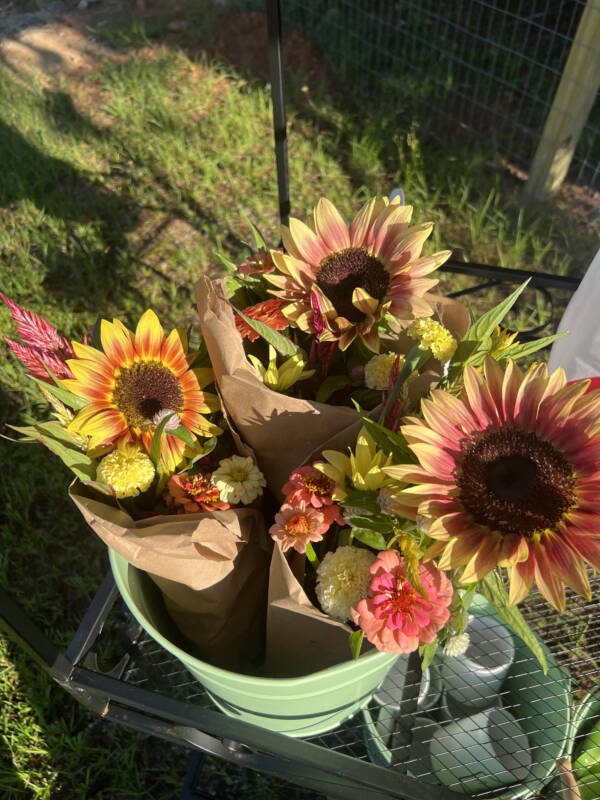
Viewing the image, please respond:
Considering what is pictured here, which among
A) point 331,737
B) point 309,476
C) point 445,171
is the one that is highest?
point 309,476

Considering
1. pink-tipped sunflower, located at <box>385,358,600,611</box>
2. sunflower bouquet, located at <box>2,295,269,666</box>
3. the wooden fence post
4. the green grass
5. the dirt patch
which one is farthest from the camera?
the dirt patch

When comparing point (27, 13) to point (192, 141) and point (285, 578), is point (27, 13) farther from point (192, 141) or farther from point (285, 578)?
point (285, 578)

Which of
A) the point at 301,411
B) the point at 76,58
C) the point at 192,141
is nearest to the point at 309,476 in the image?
the point at 301,411

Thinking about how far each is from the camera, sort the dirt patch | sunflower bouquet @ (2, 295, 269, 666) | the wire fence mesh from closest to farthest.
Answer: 1. sunflower bouquet @ (2, 295, 269, 666)
2. the wire fence mesh
3. the dirt patch

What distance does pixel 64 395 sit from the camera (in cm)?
59

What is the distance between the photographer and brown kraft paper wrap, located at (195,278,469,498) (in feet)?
1.88

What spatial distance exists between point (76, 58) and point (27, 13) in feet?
1.57

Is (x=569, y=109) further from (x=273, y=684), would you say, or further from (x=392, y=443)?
(x=273, y=684)

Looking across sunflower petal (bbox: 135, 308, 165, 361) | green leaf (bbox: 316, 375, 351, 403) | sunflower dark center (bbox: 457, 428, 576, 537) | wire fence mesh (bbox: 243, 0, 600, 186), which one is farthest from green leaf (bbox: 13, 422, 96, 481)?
wire fence mesh (bbox: 243, 0, 600, 186)

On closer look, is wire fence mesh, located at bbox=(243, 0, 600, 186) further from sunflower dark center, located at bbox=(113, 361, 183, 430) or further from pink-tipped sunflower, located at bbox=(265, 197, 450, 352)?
sunflower dark center, located at bbox=(113, 361, 183, 430)

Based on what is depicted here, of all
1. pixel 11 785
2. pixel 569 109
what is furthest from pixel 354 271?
pixel 569 109

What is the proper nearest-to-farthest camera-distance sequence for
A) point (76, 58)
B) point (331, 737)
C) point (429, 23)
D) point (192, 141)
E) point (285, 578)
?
point (285, 578)
point (331, 737)
point (192, 141)
point (429, 23)
point (76, 58)

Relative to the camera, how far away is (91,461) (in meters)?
0.64

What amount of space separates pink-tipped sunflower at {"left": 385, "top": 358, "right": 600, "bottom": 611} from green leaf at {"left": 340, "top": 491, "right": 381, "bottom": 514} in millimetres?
38
